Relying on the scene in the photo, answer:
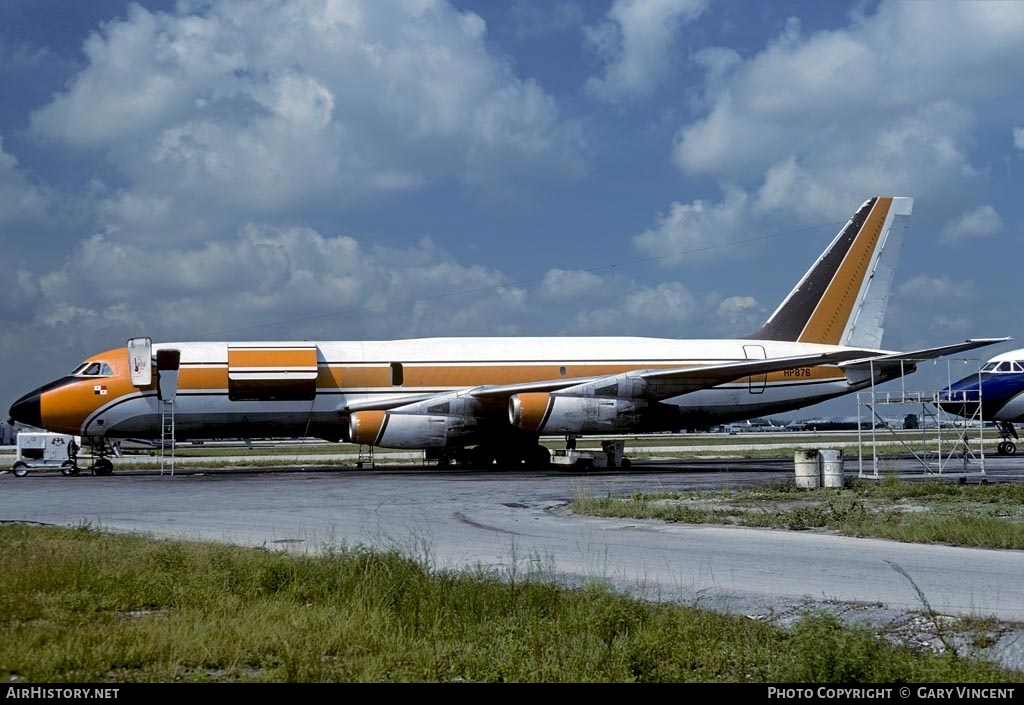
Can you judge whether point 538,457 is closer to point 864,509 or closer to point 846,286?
point 846,286

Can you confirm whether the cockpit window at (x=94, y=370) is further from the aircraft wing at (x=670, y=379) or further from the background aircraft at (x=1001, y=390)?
the background aircraft at (x=1001, y=390)

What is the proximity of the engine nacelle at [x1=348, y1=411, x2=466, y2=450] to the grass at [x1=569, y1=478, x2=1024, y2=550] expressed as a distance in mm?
10874

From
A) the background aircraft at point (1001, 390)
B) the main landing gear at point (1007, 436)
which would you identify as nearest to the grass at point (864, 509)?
the background aircraft at point (1001, 390)

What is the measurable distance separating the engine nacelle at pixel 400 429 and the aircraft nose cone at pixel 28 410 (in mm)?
9861

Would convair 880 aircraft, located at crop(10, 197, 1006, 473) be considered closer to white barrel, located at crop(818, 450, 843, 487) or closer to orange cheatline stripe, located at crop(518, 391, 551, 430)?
orange cheatline stripe, located at crop(518, 391, 551, 430)

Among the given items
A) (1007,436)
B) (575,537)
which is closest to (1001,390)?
(1007,436)

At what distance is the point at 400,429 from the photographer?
2866 centimetres

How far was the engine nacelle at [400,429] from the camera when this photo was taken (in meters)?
28.5

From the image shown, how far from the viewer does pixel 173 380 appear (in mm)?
29812

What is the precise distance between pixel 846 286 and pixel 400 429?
17.7m

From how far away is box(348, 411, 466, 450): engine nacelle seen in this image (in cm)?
2853
